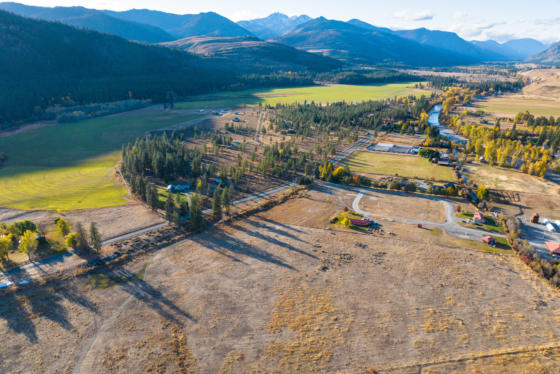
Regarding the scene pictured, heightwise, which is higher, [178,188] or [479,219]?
[178,188]

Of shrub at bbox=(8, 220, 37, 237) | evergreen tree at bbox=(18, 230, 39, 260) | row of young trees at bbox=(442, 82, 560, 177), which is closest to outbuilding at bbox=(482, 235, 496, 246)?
row of young trees at bbox=(442, 82, 560, 177)

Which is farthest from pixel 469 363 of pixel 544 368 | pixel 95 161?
pixel 95 161

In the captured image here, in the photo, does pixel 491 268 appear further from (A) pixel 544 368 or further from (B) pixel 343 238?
(B) pixel 343 238

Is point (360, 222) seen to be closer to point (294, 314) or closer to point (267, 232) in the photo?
point (267, 232)

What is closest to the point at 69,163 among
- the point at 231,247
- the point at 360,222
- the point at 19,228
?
the point at 19,228

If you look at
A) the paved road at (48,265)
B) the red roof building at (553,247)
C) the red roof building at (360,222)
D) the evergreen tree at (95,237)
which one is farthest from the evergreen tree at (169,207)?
the red roof building at (553,247)

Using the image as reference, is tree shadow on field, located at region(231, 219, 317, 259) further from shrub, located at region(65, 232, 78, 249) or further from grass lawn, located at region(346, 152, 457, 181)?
grass lawn, located at region(346, 152, 457, 181)

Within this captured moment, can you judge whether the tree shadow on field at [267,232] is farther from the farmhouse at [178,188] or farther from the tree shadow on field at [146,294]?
the farmhouse at [178,188]
